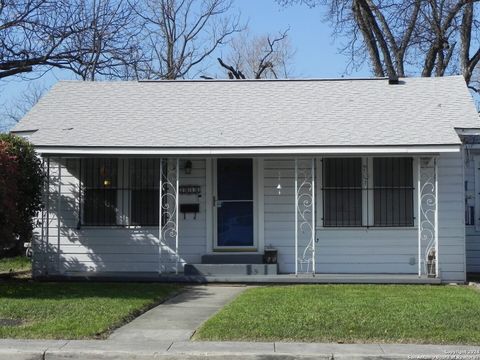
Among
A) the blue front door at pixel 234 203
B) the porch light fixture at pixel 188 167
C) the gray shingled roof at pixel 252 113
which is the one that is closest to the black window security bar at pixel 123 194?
the porch light fixture at pixel 188 167

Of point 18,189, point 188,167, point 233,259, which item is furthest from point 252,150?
point 18,189

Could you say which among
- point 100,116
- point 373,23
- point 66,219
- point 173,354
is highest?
point 373,23

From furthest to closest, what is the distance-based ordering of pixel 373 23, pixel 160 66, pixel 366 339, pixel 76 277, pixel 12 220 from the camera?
pixel 160 66 → pixel 373 23 → pixel 76 277 → pixel 12 220 → pixel 366 339

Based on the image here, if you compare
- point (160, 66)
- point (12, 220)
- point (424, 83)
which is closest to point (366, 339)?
point (12, 220)

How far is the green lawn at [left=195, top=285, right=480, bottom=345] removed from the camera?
785 centimetres

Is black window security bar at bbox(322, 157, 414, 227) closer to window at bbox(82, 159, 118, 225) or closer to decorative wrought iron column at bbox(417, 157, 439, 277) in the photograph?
decorative wrought iron column at bbox(417, 157, 439, 277)

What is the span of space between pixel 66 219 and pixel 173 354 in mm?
7318

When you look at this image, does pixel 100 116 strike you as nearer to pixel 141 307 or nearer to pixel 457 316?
pixel 141 307

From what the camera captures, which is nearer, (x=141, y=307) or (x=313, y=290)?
(x=141, y=307)

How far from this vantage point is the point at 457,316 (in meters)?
8.85

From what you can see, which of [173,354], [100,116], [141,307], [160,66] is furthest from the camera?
[160,66]

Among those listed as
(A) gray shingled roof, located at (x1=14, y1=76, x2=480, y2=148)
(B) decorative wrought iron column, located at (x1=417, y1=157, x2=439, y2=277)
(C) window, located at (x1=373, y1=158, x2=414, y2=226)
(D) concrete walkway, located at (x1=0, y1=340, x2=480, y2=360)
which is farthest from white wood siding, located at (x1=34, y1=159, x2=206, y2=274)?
(D) concrete walkway, located at (x1=0, y1=340, x2=480, y2=360)

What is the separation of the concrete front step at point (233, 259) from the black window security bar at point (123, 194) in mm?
1605

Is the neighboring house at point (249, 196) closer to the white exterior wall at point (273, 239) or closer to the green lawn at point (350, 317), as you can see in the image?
the white exterior wall at point (273, 239)
